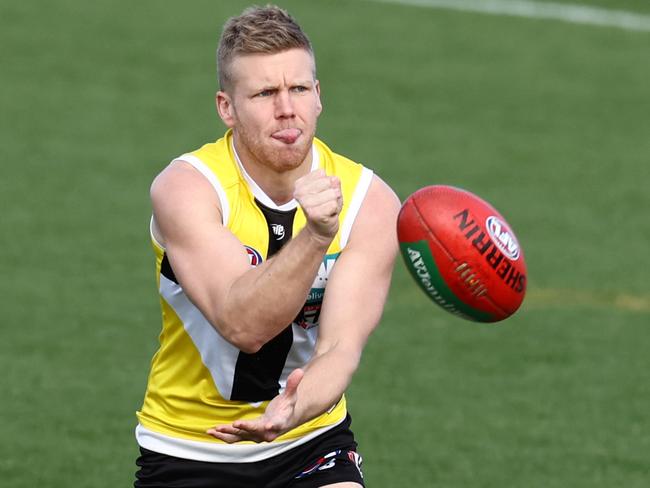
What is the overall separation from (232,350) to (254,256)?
1.34 feet

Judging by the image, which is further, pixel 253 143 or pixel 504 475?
pixel 504 475

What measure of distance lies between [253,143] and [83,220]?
871cm

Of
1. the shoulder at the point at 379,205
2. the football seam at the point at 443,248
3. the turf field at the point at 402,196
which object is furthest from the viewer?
the turf field at the point at 402,196

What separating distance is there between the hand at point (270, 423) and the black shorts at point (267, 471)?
89cm

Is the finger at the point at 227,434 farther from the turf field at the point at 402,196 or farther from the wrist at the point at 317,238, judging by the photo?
the turf field at the point at 402,196

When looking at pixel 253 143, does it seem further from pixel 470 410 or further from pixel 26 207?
pixel 26 207

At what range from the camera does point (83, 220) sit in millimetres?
14773

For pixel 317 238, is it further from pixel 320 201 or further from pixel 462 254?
pixel 462 254

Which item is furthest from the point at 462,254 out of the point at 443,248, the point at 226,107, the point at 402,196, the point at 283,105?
the point at 402,196

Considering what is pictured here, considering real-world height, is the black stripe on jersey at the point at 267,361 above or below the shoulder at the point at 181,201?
below

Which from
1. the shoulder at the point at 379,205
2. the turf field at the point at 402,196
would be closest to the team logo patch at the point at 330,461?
the shoulder at the point at 379,205

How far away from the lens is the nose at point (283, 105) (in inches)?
240

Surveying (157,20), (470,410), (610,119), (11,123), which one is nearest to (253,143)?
(470,410)

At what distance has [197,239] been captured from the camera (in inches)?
238
